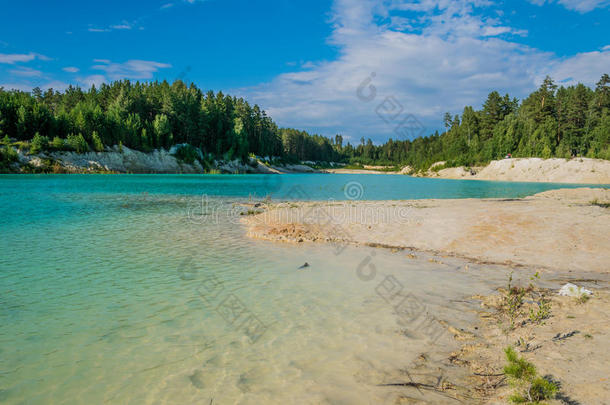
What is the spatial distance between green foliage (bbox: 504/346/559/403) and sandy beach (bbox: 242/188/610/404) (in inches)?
4.6

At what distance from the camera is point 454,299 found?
8203 millimetres

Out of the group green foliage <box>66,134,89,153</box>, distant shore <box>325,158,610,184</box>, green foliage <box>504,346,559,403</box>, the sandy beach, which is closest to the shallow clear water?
the sandy beach

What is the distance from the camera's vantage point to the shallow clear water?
4.74 m

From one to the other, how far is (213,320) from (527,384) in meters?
5.68

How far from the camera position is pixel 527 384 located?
4289 millimetres

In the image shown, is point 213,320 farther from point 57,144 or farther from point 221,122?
point 221,122

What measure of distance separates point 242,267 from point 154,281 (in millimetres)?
2728

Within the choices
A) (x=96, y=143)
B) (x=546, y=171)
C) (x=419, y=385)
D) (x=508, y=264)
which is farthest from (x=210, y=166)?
(x=419, y=385)

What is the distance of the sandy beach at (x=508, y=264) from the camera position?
187 inches

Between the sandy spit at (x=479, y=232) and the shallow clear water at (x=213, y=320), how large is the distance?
205 cm

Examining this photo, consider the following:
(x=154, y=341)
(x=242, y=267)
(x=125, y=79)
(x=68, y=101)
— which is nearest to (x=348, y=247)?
(x=242, y=267)

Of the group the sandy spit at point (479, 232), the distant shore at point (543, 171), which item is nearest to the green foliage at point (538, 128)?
the distant shore at point (543, 171)

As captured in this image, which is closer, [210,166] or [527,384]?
[527,384]

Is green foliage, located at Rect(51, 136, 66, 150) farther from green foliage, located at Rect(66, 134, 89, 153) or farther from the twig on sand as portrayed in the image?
the twig on sand
